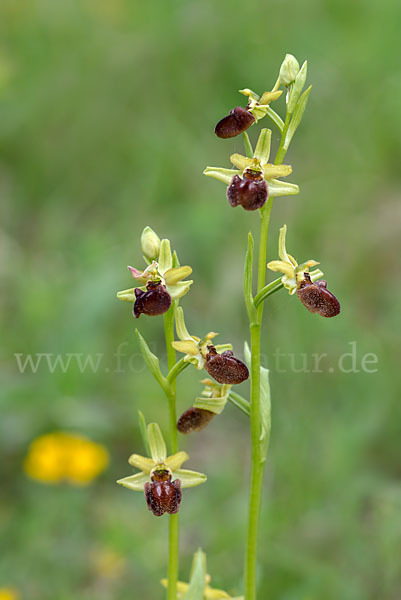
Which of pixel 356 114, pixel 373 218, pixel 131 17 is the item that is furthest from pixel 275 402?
pixel 131 17

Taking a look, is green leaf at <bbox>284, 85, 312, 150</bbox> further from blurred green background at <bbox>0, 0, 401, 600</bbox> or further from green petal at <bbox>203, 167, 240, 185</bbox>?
blurred green background at <bbox>0, 0, 401, 600</bbox>

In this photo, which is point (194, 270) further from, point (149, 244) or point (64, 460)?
point (149, 244)

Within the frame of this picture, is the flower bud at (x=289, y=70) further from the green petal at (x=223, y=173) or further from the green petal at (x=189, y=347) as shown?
the green petal at (x=189, y=347)

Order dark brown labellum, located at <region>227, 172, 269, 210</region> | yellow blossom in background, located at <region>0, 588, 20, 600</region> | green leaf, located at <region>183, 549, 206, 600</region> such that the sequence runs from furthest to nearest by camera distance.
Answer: yellow blossom in background, located at <region>0, 588, 20, 600</region>, green leaf, located at <region>183, 549, 206, 600</region>, dark brown labellum, located at <region>227, 172, 269, 210</region>

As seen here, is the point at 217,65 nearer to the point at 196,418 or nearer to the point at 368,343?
the point at 368,343

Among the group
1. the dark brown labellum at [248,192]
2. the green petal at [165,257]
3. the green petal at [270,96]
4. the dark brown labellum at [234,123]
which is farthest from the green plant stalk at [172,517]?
the green petal at [270,96]

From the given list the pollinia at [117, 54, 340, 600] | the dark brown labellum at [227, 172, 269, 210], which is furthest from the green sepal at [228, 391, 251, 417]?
the dark brown labellum at [227, 172, 269, 210]

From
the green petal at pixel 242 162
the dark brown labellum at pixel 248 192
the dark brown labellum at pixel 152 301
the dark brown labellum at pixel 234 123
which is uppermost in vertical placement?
the dark brown labellum at pixel 234 123

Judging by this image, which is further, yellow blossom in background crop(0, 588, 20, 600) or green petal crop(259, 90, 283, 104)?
yellow blossom in background crop(0, 588, 20, 600)
